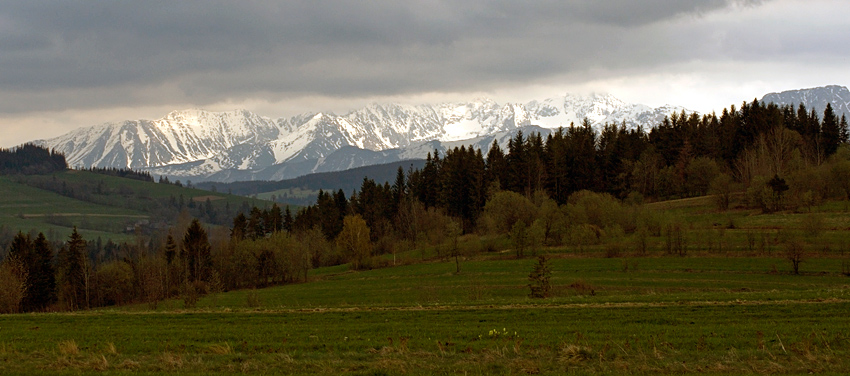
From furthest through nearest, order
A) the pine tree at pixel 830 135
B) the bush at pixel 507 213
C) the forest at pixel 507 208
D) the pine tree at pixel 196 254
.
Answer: the pine tree at pixel 830 135 < the pine tree at pixel 196 254 < the bush at pixel 507 213 < the forest at pixel 507 208

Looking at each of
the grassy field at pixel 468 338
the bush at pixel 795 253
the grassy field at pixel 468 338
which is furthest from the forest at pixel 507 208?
the grassy field at pixel 468 338

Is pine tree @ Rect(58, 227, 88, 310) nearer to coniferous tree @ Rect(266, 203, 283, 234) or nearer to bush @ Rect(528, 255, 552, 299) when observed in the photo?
coniferous tree @ Rect(266, 203, 283, 234)

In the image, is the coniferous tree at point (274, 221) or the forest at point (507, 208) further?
the coniferous tree at point (274, 221)

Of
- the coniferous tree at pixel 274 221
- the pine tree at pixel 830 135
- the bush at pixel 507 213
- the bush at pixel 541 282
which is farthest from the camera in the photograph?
the coniferous tree at pixel 274 221

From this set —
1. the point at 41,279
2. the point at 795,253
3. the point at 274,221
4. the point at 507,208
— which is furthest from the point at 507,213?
the point at 41,279

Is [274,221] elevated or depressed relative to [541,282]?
elevated

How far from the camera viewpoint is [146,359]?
22.4 metres

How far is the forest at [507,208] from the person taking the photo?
90.9 m

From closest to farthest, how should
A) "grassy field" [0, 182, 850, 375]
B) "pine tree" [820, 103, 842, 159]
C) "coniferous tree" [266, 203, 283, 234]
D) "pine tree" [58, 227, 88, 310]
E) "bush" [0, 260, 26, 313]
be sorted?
"grassy field" [0, 182, 850, 375]
"bush" [0, 260, 26, 313]
"pine tree" [58, 227, 88, 310]
"pine tree" [820, 103, 842, 159]
"coniferous tree" [266, 203, 283, 234]

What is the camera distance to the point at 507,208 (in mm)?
103812

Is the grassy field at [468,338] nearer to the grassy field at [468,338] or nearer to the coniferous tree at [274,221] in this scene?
the grassy field at [468,338]

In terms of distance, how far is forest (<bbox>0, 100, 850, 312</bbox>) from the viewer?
90938 mm

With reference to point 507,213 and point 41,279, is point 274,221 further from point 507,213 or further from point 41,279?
point 507,213

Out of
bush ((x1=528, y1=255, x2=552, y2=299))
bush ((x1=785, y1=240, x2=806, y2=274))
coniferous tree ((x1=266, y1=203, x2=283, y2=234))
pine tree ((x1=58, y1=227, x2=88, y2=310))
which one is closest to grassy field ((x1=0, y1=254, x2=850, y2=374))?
bush ((x1=528, y1=255, x2=552, y2=299))
